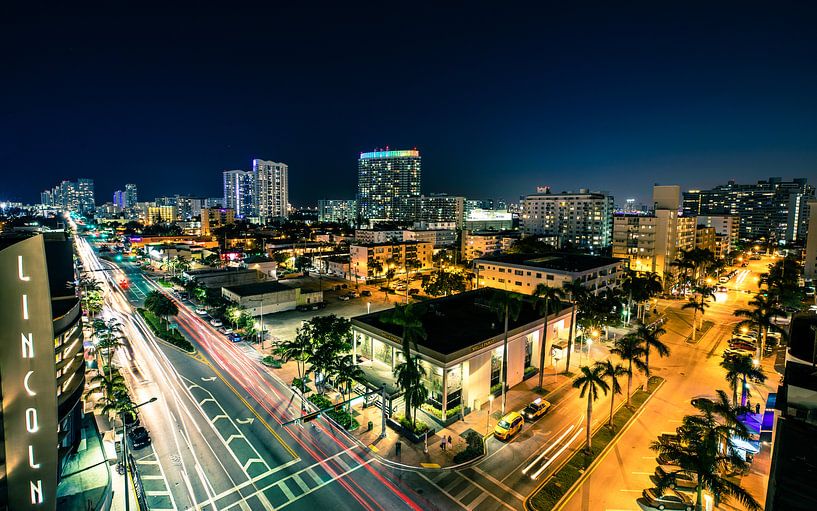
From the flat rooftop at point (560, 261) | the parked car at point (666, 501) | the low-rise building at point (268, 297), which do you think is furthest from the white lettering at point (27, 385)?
the flat rooftop at point (560, 261)

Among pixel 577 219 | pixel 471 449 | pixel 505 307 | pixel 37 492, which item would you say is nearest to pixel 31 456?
pixel 37 492

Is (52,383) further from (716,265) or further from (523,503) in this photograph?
(716,265)


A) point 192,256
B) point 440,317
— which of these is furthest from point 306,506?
point 192,256

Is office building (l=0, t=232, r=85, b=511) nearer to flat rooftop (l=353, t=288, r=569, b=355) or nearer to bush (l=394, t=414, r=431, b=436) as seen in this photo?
bush (l=394, t=414, r=431, b=436)

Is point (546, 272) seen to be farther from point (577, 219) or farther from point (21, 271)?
point (577, 219)

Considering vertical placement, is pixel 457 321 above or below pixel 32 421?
below

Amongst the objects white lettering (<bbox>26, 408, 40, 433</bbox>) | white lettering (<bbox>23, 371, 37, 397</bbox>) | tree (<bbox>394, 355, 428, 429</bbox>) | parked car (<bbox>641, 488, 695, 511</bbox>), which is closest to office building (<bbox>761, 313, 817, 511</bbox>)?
parked car (<bbox>641, 488, 695, 511</bbox>)
